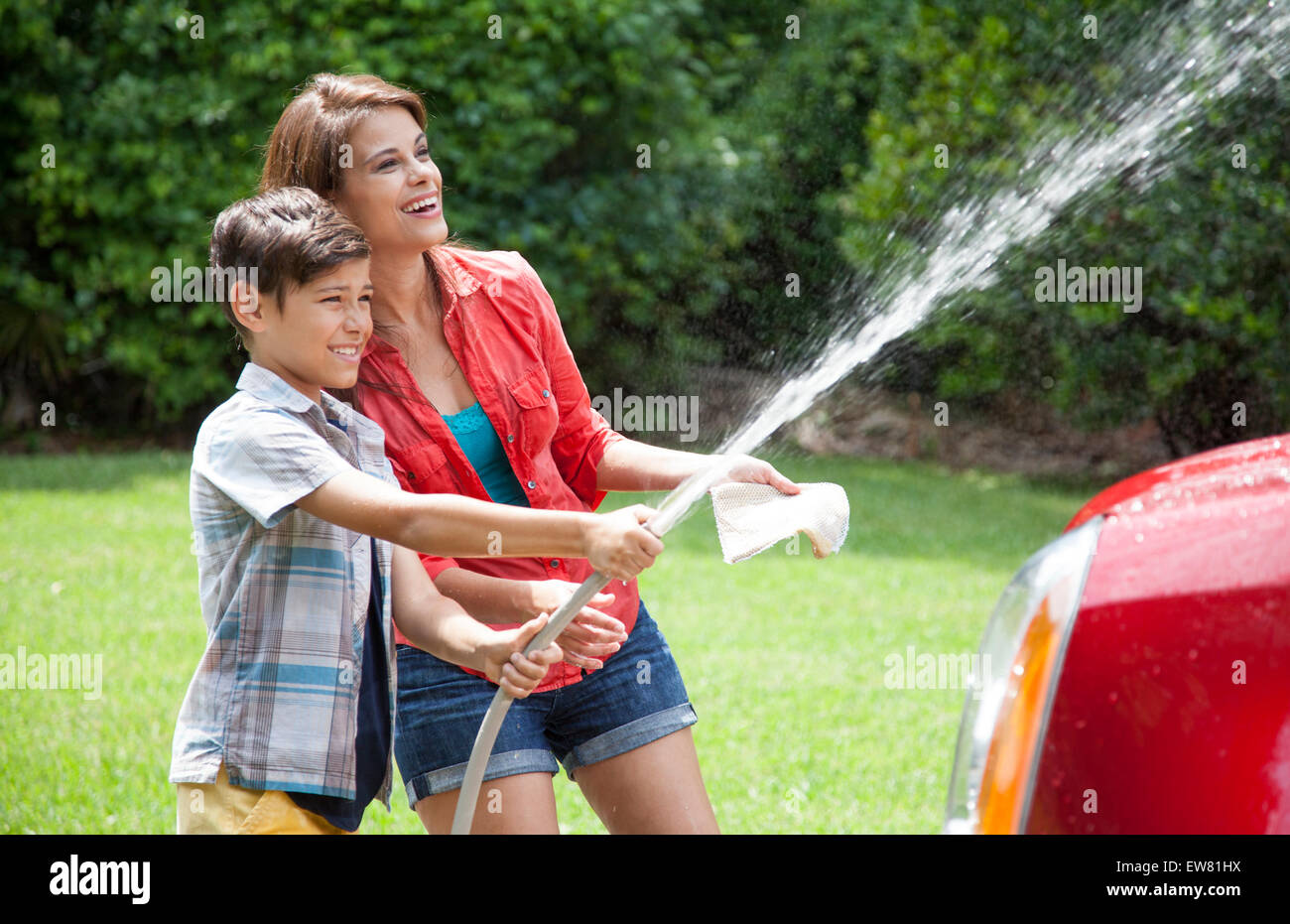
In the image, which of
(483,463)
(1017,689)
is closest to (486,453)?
(483,463)

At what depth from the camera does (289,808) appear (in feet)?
6.35

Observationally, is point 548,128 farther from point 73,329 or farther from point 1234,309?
point 1234,309

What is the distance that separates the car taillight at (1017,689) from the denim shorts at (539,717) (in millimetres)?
767

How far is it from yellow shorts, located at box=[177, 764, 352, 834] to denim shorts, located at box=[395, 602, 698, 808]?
1.19 feet

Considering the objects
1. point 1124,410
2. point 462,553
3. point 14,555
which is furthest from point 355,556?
point 1124,410

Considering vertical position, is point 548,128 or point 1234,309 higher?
point 548,128

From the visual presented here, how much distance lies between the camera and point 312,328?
2025 millimetres

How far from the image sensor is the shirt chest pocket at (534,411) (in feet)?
7.68

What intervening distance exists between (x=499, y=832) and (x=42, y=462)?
8.17 m

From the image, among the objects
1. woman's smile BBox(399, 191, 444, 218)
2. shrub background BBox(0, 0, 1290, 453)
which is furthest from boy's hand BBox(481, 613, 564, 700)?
shrub background BBox(0, 0, 1290, 453)

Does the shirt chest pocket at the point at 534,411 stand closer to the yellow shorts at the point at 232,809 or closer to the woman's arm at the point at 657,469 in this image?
the woman's arm at the point at 657,469

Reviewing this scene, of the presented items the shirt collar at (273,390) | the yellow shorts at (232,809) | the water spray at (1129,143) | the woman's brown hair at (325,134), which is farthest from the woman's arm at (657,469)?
the water spray at (1129,143)

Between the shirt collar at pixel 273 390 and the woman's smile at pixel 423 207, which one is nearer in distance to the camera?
the shirt collar at pixel 273 390

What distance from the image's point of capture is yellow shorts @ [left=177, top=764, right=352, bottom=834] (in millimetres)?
1905
